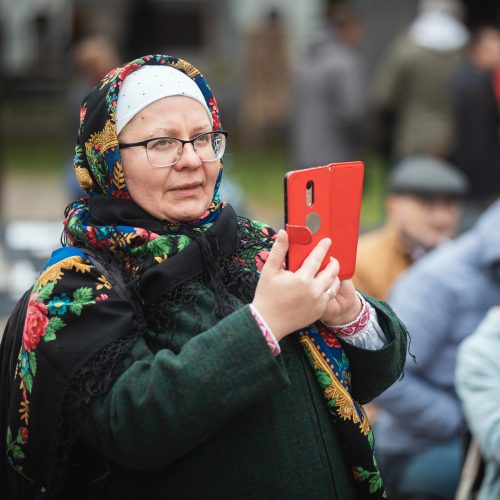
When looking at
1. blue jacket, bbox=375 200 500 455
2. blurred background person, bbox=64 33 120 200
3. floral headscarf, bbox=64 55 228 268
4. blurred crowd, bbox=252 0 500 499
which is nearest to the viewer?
floral headscarf, bbox=64 55 228 268

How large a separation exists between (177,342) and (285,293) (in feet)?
0.85

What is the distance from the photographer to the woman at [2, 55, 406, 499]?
1.90 m

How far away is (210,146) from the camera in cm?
→ 219

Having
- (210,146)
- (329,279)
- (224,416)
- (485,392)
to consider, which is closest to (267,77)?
(485,392)

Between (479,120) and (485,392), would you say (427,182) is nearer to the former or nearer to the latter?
(485,392)

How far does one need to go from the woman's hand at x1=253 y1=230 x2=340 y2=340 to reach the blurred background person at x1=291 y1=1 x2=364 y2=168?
7.16 m

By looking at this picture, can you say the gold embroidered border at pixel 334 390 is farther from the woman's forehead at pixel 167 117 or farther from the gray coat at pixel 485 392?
the gray coat at pixel 485 392

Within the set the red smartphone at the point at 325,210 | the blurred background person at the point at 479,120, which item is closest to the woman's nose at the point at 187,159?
the red smartphone at the point at 325,210

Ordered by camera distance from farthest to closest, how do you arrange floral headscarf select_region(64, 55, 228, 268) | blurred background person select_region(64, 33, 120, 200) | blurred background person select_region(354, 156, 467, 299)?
1. blurred background person select_region(64, 33, 120, 200)
2. blurred background person select_region(354, 156, 467, 299)
3. floral headscarf select_region(64, 55, 228, 268)

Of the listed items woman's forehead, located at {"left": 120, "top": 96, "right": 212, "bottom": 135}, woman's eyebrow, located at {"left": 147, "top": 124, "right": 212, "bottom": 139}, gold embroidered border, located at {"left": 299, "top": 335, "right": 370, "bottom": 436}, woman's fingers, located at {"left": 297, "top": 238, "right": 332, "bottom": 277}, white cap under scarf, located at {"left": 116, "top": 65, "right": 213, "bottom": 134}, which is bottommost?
gold embroidered border, located at {"left": 299, "top": 335, "right": 370, "bottom": 436}

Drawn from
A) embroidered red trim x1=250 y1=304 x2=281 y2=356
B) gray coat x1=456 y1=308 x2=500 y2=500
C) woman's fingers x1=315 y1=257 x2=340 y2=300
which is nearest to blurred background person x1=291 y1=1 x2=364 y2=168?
gray coat x1=456 y1=308 x2=500 y2=500

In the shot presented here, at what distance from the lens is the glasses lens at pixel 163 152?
→ 82.4 inches

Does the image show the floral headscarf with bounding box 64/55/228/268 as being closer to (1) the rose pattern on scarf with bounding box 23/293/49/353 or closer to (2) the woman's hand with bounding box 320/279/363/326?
(1) the rose pattern on scarf with bounding box 23/293/49/353

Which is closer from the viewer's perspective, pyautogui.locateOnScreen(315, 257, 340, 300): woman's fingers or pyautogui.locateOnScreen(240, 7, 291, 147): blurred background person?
pyautogui.locateOnScreen(315, 257, 340, 300): woman's fingers
